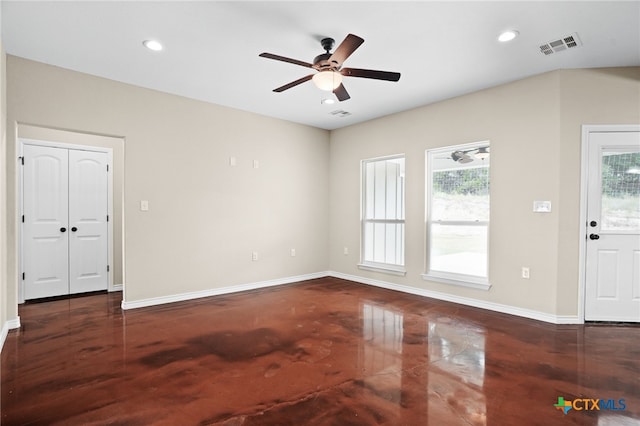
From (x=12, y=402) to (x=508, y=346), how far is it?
148 inches

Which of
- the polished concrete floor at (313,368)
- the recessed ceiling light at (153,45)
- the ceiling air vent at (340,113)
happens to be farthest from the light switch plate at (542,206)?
the recessed ceiling light at (153,45)

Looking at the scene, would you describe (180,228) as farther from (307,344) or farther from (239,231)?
(307,344)

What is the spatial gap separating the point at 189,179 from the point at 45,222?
2085 millimetres

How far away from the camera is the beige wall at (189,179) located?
3.56 m

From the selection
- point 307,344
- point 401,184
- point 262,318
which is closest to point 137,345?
point 262,318

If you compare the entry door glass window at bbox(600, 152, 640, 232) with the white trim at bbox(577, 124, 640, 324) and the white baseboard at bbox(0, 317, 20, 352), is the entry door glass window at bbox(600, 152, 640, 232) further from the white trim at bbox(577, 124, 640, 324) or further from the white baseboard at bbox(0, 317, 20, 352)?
the white baseboard at bbox(0, 317, 20, 352)

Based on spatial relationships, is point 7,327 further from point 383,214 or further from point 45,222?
point 383,214

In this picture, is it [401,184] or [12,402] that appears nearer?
[12,402]

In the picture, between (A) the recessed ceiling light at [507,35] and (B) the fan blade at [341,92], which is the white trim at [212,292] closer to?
(B) the fan blade at [341,92]

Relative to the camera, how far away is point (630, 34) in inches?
112

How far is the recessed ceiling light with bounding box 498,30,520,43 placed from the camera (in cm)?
280

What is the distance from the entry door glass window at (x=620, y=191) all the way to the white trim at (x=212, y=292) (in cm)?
427

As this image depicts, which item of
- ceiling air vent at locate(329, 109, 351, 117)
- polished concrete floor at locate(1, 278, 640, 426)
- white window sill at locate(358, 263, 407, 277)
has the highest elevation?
ceiling air vent at locate(329, 109, 351, 117)

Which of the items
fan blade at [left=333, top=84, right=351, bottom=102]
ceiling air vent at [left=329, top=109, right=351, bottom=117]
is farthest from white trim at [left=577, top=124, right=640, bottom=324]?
ceiling air vent at [left=329, top=109, right=351, bottom=117]
